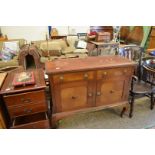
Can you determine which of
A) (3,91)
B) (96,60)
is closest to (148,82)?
(96,60)

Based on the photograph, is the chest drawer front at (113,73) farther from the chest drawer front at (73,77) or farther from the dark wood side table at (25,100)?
the dark wood side table at (25,100)

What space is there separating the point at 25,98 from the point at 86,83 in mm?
637

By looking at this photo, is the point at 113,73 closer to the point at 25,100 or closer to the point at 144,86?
the point at 144,86

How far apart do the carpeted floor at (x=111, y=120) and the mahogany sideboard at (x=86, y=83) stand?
27 cm

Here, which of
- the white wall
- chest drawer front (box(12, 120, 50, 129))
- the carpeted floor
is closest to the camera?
chest drawer front (box(12, 120, 50, 129))

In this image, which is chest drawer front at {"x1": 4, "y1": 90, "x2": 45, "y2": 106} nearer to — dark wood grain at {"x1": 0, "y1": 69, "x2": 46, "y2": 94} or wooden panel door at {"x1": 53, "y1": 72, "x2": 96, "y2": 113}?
dark wood grain at {"x1": 0, "y1": 69, "x2": 46, "y2": 94}

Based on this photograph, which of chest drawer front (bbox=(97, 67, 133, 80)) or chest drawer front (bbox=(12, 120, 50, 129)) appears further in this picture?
chest drawer front (bbox=(97, 67, 133, 80))

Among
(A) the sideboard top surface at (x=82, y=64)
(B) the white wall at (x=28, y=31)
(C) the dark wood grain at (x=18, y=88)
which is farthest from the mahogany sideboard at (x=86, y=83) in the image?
(B) the white wall at (x=28, y=31)

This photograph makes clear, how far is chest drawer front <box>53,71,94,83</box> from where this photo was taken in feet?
4.82

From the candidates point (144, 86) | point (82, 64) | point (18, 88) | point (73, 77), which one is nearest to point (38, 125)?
point (18, 88)

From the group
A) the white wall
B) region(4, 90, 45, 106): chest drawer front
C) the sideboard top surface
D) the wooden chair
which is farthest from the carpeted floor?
the white wall

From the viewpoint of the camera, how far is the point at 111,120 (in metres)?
1.95
